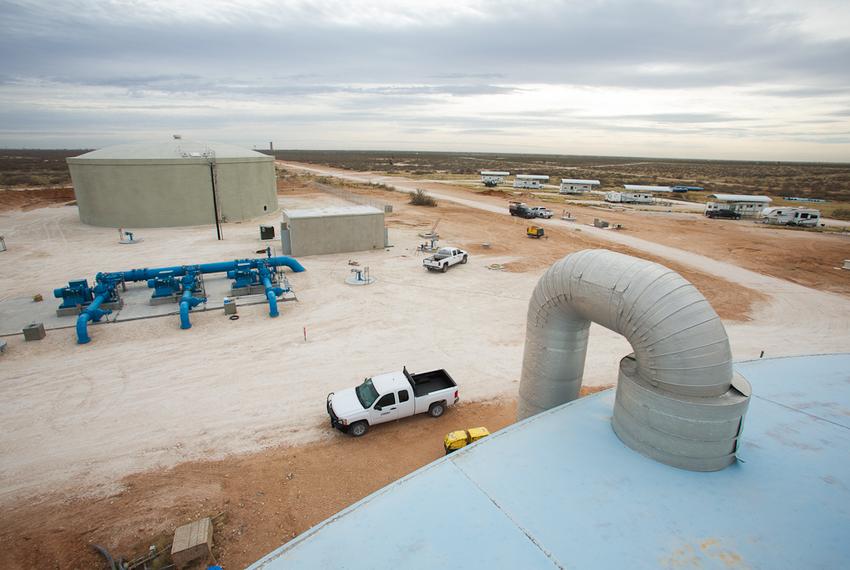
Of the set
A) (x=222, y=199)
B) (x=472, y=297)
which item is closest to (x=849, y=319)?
(x=472, y=297)

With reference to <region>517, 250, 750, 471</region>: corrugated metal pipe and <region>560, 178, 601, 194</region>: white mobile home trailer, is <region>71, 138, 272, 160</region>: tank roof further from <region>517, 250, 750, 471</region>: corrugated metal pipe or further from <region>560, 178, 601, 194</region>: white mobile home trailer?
<region>560, 178, 601, 194</region>: white mobile home trailer

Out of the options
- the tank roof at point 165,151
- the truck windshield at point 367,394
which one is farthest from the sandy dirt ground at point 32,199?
the truck windshield at point 367,394

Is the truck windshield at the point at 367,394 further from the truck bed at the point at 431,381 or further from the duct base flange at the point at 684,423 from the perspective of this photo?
the duct base flange at the point at 684,423

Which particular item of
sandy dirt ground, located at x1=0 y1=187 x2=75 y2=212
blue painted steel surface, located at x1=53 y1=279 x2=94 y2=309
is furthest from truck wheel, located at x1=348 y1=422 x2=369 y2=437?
sandy dirt ground, located at x1=0 y1=187 x2=75 y2=212

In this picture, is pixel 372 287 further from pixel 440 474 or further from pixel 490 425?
pixel 440 474

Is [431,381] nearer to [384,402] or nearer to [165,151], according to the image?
[384,402]

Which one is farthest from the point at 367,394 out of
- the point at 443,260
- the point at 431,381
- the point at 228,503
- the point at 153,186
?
the point at 153,186
